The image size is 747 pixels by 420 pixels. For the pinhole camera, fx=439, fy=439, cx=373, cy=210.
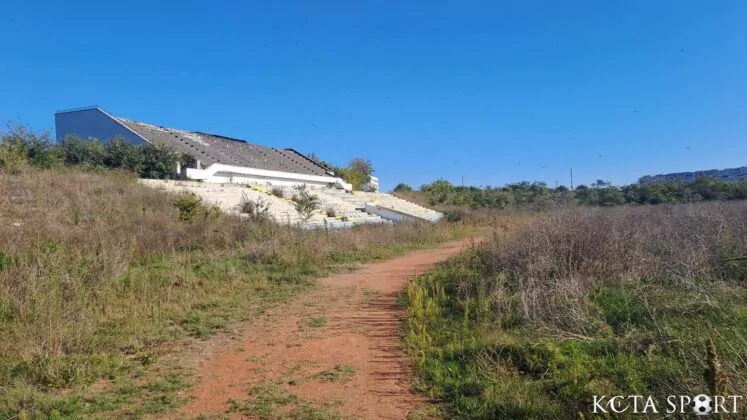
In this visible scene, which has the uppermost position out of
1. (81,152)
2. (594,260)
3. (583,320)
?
(81,152)

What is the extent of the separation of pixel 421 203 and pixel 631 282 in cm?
3521

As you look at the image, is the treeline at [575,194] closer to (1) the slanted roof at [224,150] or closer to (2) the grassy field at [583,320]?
(2) the grassy field at [583,320]

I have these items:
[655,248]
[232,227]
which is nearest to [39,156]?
[232,227]

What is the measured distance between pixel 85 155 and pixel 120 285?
63.7 feet

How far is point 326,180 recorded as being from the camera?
4309cm

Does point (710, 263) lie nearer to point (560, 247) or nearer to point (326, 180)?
point (560, 247)

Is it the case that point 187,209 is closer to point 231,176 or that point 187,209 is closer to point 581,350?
point 581,350

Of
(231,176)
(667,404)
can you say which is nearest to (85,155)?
(231,176)

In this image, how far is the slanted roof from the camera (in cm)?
3086

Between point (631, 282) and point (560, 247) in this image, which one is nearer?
point (631, 282)

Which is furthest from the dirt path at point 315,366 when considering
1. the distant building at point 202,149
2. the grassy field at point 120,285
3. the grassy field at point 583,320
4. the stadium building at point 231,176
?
the distant building at point 202,149

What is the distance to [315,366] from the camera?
4.97m

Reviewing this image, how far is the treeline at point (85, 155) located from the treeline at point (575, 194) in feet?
70.3

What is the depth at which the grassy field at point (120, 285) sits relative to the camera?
4469 millimetres
